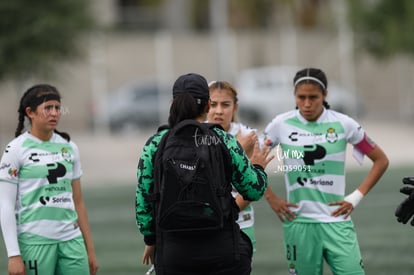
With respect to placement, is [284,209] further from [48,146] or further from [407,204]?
[48,146]

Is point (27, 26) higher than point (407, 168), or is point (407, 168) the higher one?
point (27, 26)

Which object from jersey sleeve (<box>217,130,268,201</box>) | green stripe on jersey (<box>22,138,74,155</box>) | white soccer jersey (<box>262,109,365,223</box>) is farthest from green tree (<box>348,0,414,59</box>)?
jersey sleeve (<box>217,130,268,201</box>)

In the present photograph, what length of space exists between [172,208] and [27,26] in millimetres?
21294

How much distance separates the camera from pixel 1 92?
39.9m

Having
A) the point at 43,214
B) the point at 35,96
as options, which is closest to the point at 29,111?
the point at 35,96

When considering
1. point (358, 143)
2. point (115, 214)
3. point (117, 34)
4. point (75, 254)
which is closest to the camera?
point (75, 254)

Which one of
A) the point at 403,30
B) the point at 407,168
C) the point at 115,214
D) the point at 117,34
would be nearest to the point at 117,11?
the point at 117,34

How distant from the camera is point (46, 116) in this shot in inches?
279

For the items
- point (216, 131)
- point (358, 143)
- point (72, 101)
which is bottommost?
point (72, 101)

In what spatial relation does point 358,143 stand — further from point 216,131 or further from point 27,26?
point 27,26

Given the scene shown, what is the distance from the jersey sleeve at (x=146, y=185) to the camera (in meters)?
5.91

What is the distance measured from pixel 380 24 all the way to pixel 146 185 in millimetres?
32725

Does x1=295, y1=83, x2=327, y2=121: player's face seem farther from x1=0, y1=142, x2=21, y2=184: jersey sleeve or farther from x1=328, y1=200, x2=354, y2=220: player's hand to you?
x1=0, y1=142, x2=21, y2=184: jersey sleeve

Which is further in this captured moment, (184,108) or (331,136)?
(331,136)
